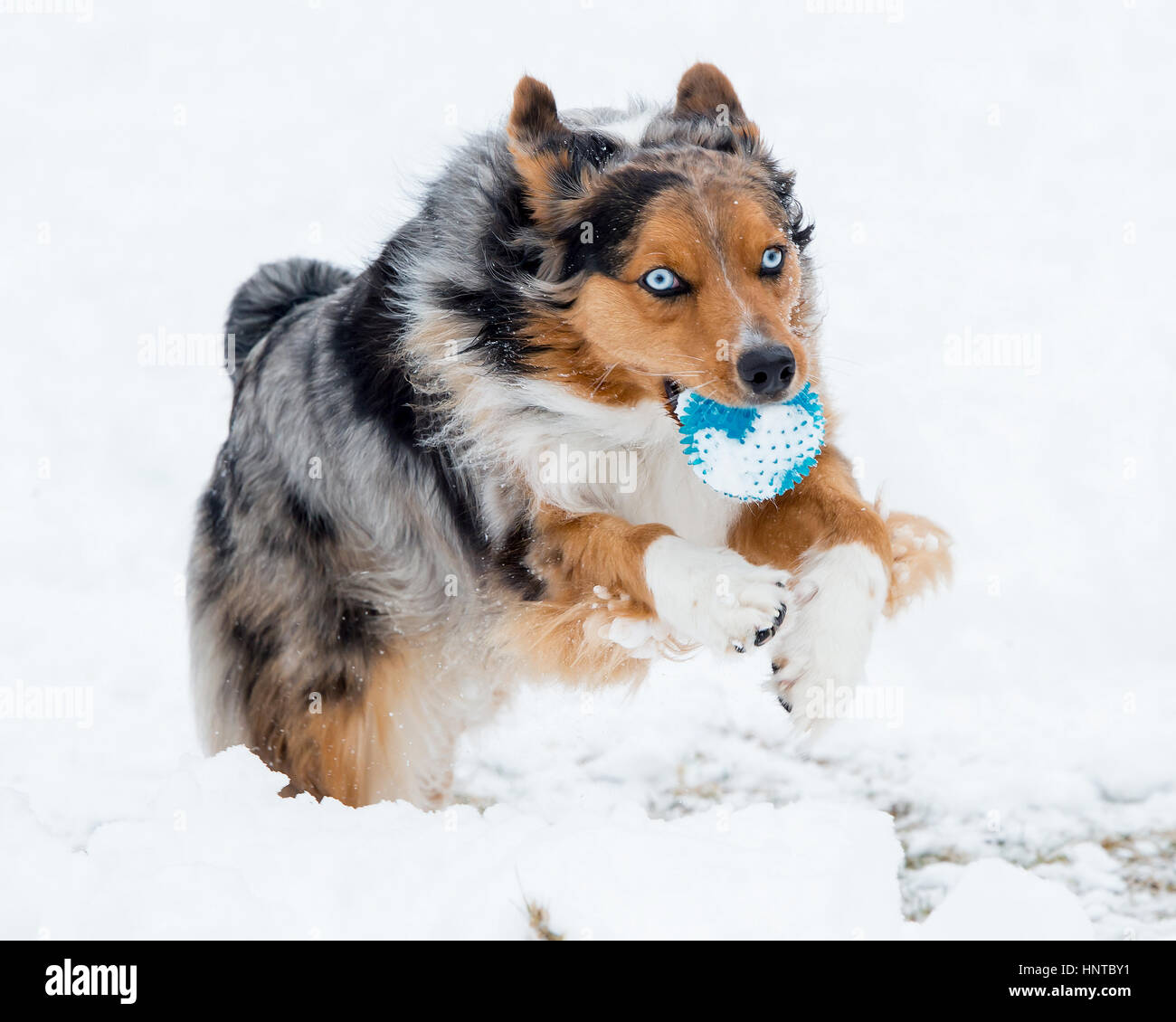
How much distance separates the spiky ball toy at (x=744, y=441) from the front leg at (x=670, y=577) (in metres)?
0.23

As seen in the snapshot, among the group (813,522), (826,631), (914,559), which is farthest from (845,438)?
(826,631)

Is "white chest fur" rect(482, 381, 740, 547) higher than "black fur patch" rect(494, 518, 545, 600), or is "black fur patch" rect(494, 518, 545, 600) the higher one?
"white chest fur" rect(482, 381, 740, 547)

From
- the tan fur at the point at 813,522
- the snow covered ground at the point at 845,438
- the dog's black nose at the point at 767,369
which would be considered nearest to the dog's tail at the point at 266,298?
the snow covered ground at the point at 845,438

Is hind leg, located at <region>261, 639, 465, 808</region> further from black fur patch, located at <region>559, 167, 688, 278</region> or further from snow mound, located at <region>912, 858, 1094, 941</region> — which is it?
snow mound, located at <region>912, 858, 1094, 941</region>

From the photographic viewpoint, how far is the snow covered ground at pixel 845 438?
3373 mm

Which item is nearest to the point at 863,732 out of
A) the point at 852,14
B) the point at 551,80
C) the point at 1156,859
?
the point at 1156,859

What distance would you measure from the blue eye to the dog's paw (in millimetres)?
781

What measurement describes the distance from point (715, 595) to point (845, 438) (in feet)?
12.9

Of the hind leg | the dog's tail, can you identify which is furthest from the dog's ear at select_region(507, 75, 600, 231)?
the hind leg

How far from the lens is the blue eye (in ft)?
12.2

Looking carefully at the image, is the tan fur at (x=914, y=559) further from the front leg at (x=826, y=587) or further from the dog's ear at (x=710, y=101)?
the dog's ear at (x=710, y=101)

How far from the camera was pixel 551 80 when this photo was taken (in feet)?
35.7

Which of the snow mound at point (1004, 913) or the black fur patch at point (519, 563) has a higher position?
the black fur patch at point (519, 563)

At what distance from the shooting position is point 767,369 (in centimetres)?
357
